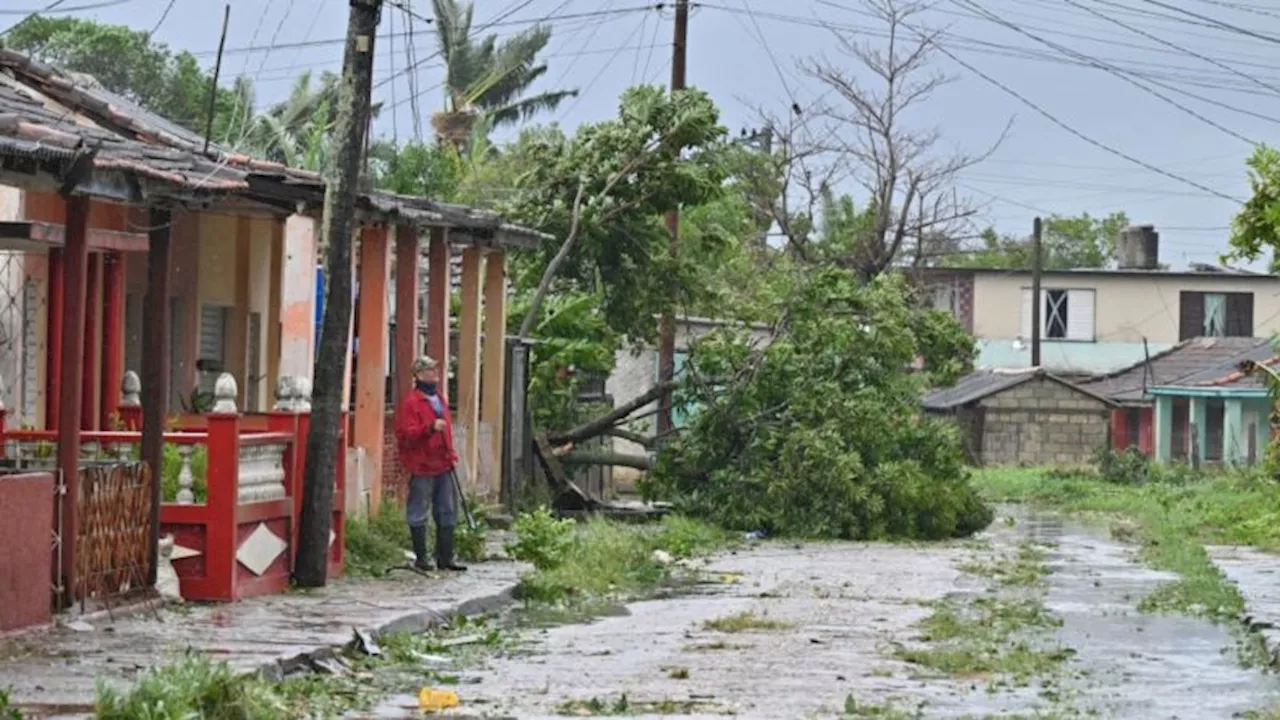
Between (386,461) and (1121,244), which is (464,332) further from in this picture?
(1121,244)

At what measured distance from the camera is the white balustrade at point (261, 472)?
62.2ft

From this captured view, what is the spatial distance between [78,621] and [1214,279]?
6777cm

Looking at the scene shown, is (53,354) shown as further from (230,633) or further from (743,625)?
(743,625)

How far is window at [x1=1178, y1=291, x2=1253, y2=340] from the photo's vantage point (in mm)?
79438

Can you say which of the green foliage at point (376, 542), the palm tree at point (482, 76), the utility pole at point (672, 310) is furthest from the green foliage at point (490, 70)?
the green foliage at point (376, 542)

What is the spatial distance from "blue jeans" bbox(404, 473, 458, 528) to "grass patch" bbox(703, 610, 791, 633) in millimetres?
4114

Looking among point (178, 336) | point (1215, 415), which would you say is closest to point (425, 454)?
point (178, 336)

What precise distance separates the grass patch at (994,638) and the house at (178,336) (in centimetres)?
A: 546

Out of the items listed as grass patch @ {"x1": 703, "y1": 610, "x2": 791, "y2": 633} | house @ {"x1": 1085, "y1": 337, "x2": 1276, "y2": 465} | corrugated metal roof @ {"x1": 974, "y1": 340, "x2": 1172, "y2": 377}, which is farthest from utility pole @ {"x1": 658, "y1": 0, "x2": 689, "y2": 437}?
corrugated metal roof @ {"x1": 974, "y1": 340, "x2": 1172, "y2": 377}

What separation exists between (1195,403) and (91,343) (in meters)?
49.8

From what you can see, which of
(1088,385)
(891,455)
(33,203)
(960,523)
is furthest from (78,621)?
(1088,385)

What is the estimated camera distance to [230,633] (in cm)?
1617

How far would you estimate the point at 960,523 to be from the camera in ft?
114

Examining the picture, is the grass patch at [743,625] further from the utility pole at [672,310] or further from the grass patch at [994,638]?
the utility pole at [672,310]
